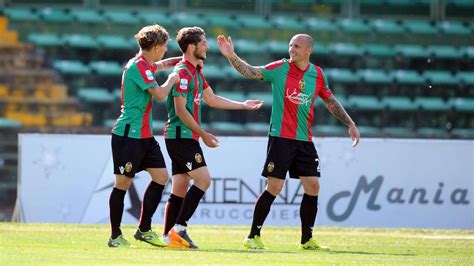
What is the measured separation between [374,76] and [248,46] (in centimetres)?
210

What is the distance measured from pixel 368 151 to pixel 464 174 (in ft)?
4.17

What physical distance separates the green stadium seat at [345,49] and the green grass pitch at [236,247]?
4.92 meters

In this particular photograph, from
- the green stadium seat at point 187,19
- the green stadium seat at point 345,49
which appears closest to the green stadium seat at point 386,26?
the green stadium seat at point 345,49

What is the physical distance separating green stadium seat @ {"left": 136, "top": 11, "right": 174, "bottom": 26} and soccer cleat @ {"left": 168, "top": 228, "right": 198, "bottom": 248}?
28.6ft

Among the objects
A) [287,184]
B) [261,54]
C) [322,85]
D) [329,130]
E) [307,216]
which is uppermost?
[322,85]

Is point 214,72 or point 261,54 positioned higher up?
point 261,54


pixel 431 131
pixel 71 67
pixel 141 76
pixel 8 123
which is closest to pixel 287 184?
pixel 431 131

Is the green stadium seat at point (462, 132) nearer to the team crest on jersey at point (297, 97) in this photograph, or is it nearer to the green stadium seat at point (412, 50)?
the green stadium seat at point (412, 50)

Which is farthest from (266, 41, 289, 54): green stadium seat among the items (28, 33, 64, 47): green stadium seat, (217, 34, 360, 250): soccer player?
(217, 34, 360, 250): soccer player

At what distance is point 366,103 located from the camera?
17219 mm

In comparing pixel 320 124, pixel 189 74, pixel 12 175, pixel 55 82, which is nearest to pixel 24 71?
pixel 55 82

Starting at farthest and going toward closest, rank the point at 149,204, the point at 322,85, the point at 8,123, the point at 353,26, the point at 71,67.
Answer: the point at 353,26
the point at 71,67
the point at 8,123
the point at 322,85
the point at 149,204

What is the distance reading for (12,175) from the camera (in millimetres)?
14312

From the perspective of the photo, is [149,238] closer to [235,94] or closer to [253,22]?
[235,94]
